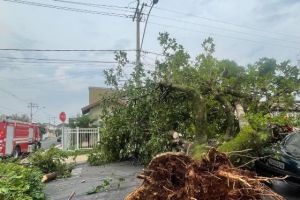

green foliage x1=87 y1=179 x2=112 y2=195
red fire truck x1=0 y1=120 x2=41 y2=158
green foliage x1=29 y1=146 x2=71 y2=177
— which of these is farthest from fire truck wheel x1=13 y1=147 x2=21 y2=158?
green foliage x1=87 y1=179 x2=112 y2=195

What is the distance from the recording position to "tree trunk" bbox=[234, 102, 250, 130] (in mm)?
8001

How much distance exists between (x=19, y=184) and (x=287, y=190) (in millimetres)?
5586

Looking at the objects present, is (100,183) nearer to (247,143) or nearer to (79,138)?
(247,143)

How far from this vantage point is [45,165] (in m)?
12.2

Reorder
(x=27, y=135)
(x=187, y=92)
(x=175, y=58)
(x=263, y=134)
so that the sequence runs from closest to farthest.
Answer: (x=263, y=134)
(x=187, y=92)
(x=175, y=58)
(x=27, y=135)

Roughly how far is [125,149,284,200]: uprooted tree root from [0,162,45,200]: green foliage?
2.90 metres

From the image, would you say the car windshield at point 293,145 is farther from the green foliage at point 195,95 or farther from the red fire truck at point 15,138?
the red fire truck at point 15,138

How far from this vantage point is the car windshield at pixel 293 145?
862 cm

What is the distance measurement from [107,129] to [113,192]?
4459 millimetres

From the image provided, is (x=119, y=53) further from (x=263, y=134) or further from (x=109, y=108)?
(x=263, y=134)

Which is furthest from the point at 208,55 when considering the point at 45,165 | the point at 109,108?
the point at 45,165

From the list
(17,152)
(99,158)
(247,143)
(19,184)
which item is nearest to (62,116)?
(17,152)

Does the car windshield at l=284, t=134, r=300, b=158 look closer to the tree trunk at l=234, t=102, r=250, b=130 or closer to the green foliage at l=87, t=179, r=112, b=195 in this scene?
the tree trunk at l=234, t=102, r=250, b=130

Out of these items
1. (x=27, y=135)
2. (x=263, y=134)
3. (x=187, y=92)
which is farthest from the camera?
(x=27, y=135)
